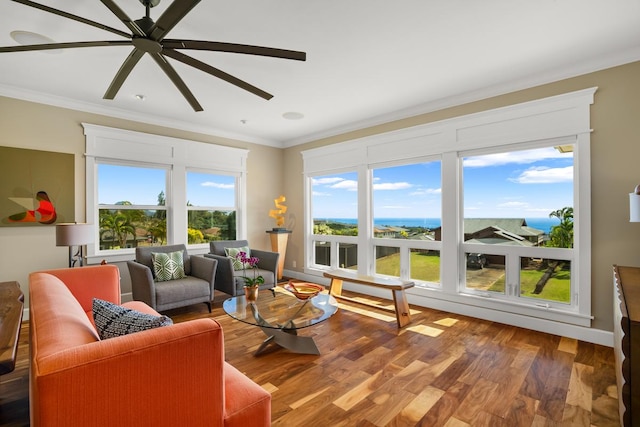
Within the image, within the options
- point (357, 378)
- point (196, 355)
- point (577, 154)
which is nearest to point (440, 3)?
point (577, 154)

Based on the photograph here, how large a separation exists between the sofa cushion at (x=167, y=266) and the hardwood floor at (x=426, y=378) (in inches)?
43.9

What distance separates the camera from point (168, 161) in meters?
4.72

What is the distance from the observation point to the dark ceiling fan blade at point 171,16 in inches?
58.8

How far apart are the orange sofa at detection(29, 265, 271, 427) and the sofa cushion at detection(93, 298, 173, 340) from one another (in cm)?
5

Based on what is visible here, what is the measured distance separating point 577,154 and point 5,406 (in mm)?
5044

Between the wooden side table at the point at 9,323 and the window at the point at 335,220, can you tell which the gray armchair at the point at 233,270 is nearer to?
the window at the point at 335,220

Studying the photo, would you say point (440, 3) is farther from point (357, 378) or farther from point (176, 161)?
point (176, 161)

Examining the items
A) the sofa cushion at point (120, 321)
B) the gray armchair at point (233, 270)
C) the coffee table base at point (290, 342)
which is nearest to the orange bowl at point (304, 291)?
the coffee table base at point (290, 342)

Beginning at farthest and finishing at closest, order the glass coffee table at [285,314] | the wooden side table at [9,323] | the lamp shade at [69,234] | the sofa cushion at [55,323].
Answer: the lamp shade at [69,234] → the glass coffee table at [285,314] → the wooden side table at [9,323] → the sofa cushion at [55,323]

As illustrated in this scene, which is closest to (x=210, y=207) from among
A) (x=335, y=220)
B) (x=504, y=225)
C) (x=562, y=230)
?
(x=335, y=220)

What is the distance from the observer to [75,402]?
3.19 ft

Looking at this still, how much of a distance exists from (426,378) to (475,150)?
266 centimetres

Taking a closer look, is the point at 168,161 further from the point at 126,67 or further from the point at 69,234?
the point at 126,67

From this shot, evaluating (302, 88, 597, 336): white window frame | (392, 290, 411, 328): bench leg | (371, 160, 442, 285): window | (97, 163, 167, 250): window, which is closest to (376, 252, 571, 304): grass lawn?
(371, 160, 442, 285): window
